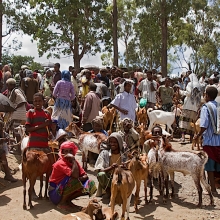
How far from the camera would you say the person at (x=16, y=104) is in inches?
334

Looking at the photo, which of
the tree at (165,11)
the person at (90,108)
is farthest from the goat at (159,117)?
the tree at (165,11)

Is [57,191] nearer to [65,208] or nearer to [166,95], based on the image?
[65,208]

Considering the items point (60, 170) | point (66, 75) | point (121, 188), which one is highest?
point (66, 75)

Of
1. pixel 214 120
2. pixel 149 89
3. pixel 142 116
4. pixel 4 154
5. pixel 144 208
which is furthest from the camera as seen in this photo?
Result: pixel 149 89

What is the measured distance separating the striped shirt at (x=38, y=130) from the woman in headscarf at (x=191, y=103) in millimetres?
5817

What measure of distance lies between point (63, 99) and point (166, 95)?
444 cm

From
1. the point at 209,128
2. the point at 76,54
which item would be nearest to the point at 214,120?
the point at 209,128

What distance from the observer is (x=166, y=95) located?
485 inches

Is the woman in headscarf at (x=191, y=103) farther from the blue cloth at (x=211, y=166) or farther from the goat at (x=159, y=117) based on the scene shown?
the blue cloth at (x=211, y=166)

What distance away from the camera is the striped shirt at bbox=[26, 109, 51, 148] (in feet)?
20.6

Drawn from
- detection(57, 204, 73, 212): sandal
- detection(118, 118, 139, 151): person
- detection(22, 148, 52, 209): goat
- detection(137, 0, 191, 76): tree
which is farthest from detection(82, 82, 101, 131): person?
detection(137, 0, 191, 76): tree

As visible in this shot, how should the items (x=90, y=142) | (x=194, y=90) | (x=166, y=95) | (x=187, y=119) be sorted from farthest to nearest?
(x=166, y=95), (x=187, y=119), (x=194, y=90), (x=90, y=142)

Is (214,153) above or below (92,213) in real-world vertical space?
above

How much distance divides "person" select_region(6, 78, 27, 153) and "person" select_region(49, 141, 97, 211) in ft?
9.91
